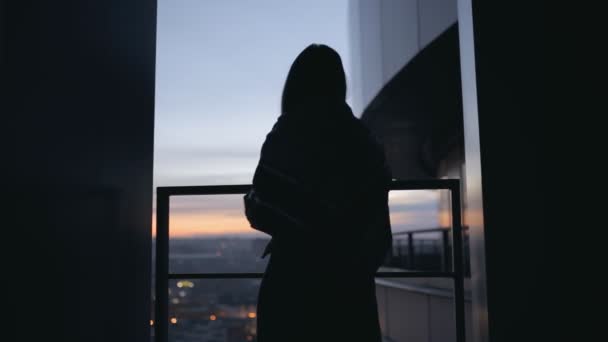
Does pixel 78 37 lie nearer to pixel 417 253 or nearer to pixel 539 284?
pixel 539 284

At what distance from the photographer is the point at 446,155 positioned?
14117 millimetres

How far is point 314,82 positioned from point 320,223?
0.46 meters

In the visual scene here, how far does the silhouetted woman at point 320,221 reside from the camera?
147cm

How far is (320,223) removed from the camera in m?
1.46

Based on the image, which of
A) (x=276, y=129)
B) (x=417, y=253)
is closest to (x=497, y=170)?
(x=276, y=129)

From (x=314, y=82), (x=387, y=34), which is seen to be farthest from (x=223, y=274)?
(x=387, y=34)

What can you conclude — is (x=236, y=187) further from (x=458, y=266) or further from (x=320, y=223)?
(x=458, y=266)

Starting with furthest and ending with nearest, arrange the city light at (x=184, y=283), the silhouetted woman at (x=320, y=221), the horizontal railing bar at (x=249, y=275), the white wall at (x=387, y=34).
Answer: the white wall at (x=387, y=34) < the city light at (x=184, y=283) < the horizontal railing bar at (x=249, y=275) < the silhouetted woman at (x=320, y=221)

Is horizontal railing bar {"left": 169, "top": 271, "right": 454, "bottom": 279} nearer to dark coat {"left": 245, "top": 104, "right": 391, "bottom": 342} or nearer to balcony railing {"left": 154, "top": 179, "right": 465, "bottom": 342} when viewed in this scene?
balcony railing {"left": 154, "top": 179, "right": 465, "bottom": 342}

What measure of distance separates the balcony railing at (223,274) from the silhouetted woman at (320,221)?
2.14 ft

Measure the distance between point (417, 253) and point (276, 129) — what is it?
383 inches

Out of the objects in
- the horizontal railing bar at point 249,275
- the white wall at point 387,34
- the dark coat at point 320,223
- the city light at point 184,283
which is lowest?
the city light at point 184,283

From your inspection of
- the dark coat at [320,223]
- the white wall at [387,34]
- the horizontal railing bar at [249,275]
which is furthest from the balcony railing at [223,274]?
the white wall at [387,34]

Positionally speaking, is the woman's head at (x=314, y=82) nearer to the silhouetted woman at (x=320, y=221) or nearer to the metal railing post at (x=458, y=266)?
the silhouetted woman at (x=320, y=221)
